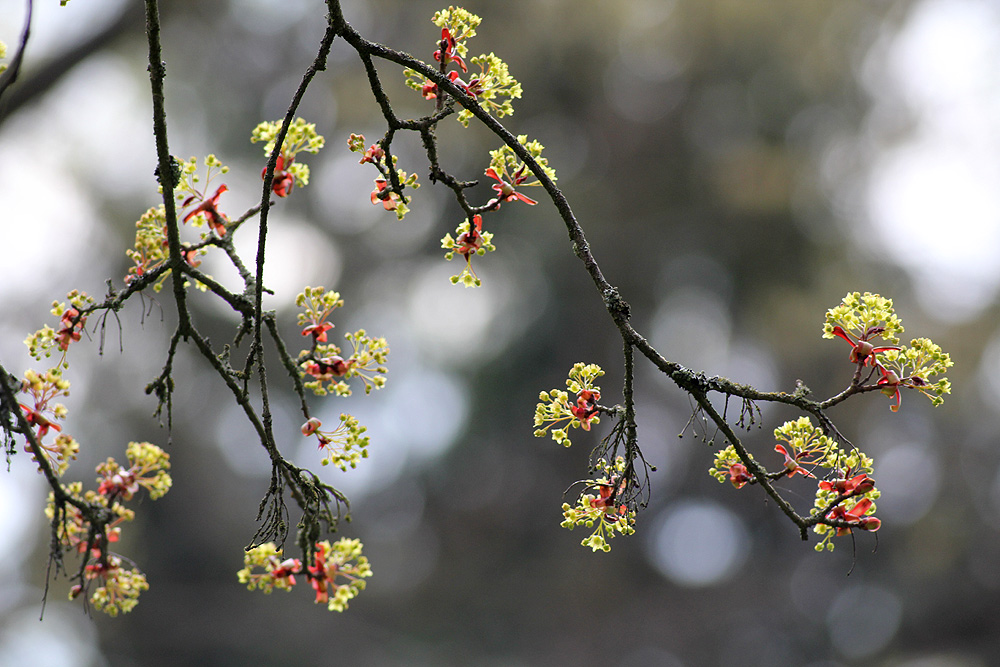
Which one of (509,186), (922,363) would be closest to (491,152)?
(509,186)

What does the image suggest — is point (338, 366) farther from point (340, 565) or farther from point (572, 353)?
point (572, 353)

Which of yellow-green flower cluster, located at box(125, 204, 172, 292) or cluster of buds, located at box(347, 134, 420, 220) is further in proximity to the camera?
yellow-green flower cluster, located at box(125, 204, 172, 292)

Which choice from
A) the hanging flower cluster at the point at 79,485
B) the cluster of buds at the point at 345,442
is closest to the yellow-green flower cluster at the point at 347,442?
the cluster of buds at the point at 345,442

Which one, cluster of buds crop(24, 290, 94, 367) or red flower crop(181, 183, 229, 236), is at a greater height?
red flower crop(181, 183, 229, 236)

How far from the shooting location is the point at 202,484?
8.90 meters

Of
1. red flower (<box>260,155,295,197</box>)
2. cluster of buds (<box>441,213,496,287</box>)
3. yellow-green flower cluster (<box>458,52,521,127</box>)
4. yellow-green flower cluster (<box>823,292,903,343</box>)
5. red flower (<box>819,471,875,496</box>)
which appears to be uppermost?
yellow-green flower cluster (<box>458,52,521,127</box>)

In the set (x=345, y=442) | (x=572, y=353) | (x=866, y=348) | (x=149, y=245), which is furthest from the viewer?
(x=572, y=353)

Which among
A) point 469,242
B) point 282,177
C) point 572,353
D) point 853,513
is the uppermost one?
point 572,353

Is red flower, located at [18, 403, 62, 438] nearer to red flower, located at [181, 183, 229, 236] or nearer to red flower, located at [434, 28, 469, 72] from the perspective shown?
red flower, located at [181, 183, 229, 236]

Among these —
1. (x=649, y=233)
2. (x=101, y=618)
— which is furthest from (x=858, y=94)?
(x=101, y=618)

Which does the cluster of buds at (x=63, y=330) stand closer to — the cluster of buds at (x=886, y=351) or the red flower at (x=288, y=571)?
the red flower at (x=288, y=571)

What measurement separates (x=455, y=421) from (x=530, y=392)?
92 cm

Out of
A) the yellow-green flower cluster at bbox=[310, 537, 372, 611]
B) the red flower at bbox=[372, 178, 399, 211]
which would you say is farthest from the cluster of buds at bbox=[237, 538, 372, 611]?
the red flower at bbox=[372, 178, 399, 211]

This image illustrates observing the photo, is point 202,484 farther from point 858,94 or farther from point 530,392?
point 858,94
